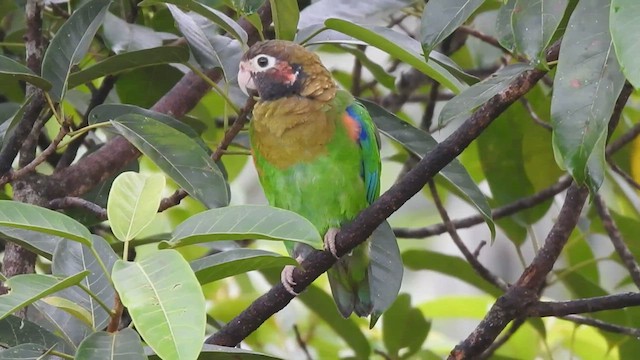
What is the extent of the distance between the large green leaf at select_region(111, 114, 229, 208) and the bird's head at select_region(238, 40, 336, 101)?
15.1 inches

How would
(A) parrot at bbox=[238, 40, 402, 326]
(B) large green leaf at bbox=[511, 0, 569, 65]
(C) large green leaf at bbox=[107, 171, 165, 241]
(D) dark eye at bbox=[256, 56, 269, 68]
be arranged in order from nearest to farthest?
(C) large green leaf at bbox=[107, 171, 165, 241], (B) large green leaf at bbox=[511, 0, 569, 65], (D) dark eye at bbox=[256, 56, 269, 68], (A) parrot at bbox=[238, 40, 402, 326]

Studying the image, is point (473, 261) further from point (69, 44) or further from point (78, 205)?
point (69, 44)

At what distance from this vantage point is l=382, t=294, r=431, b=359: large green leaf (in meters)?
2.53

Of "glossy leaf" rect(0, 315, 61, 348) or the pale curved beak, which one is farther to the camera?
the pale curved beak

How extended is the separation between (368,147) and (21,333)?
1.04m

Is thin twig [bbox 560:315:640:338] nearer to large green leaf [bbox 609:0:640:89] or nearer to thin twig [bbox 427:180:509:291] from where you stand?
thin twig [bbox 427:180:509:291]

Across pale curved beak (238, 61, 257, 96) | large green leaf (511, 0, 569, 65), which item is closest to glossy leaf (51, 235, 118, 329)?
pale curved beak (238, 61, 257, 96)

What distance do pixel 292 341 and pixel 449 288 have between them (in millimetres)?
3547

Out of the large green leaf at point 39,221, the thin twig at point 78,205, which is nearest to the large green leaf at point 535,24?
the large green leaf at point 39,221

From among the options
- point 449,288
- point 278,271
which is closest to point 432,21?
point 278,271

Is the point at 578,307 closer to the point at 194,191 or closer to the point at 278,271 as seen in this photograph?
the point at 194,191

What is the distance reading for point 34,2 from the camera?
1969 millimetres

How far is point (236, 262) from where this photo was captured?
1.39 m

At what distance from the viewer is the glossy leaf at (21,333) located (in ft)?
5.02
